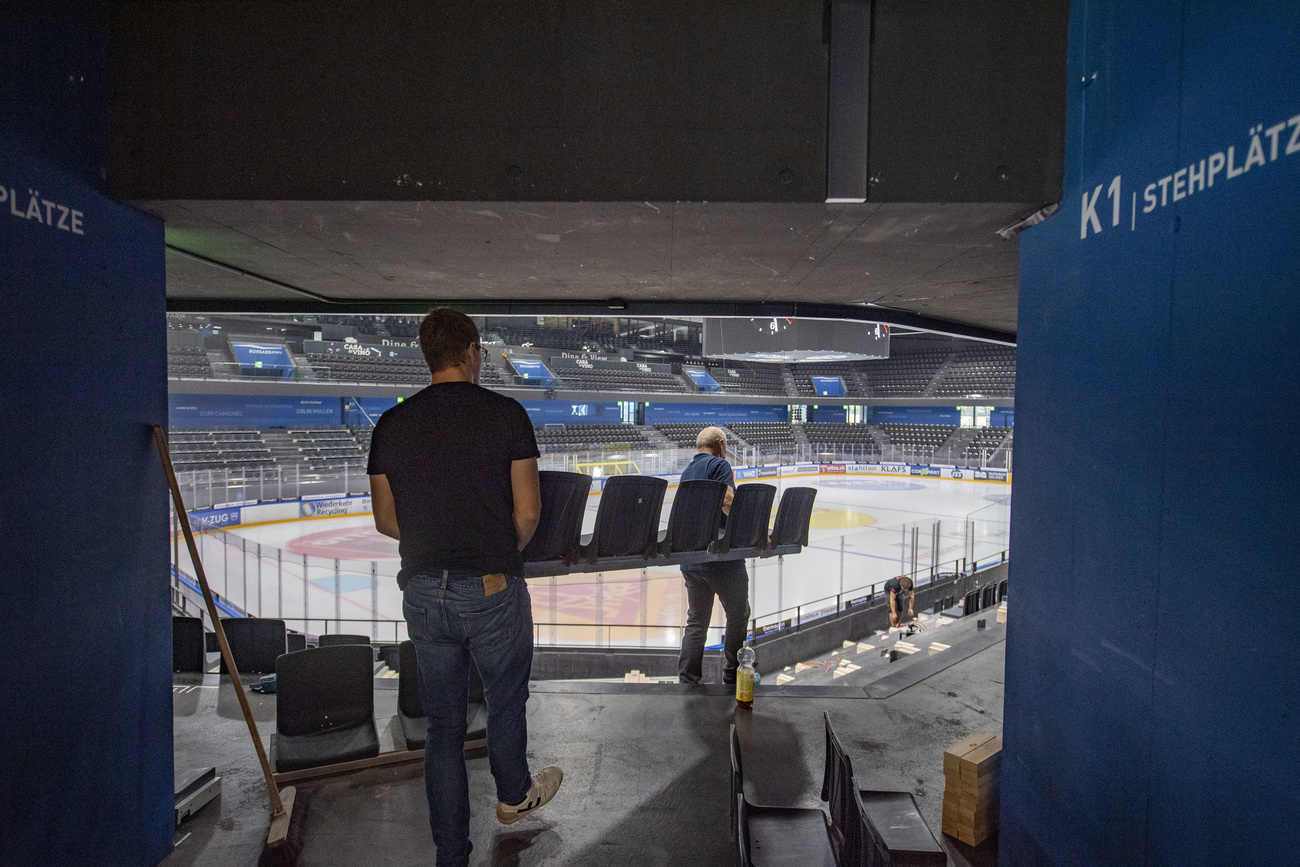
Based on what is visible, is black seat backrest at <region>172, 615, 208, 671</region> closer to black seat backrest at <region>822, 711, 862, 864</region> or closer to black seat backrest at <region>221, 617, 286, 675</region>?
black seat backrest at <region>221, 617, 286, 675</region>

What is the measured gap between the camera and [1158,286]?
5.22 ft

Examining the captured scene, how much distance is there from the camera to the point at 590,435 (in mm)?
27266

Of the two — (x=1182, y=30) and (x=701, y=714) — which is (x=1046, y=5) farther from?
(x=701, y=714)

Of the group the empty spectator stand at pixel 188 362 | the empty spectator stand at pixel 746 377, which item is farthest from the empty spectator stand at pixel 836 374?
the empty spectator stand at pixel 188 362

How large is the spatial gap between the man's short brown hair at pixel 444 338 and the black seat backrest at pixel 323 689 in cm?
193

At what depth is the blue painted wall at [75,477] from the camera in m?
1.81

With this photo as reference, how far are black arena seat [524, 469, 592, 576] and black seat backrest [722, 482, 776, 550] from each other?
1057 mm

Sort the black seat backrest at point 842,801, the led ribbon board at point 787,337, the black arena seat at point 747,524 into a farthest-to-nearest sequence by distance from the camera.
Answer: the led ribbon board at point 787,337
the black arena seat at point 747,524
the black seat backrest at point 842,801

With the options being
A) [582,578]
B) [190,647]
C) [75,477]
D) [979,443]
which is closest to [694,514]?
[75,477]

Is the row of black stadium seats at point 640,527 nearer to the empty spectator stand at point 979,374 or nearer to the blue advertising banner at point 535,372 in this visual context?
the blue advertising banner at point 535,372

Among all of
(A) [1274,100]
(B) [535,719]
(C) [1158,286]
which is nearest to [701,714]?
(B) [535,719]

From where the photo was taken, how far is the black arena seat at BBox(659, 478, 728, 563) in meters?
4.02

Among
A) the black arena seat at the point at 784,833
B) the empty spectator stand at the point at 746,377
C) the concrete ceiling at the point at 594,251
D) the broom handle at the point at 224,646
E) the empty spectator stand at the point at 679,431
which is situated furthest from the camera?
the empty spectator stand at the point at 746,377

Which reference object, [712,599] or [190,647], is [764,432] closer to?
[712,599]
